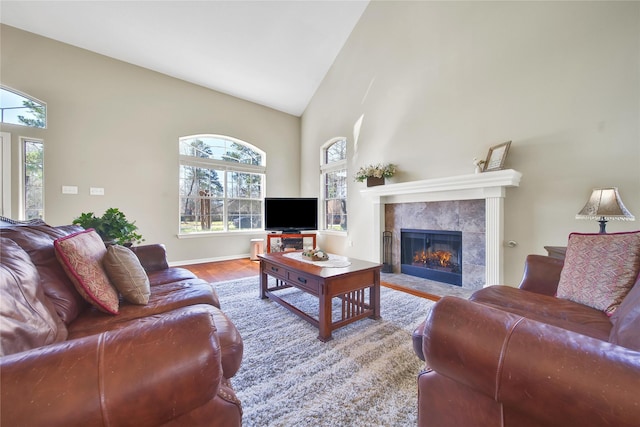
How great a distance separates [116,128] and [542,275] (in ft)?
18.0

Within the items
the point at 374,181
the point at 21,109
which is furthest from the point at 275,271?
the point at 21,109

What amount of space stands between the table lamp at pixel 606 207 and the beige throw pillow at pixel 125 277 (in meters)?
3.12

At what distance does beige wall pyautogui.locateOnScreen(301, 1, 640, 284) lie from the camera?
Answer: 2111mm

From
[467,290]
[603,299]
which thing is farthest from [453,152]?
[603,299]

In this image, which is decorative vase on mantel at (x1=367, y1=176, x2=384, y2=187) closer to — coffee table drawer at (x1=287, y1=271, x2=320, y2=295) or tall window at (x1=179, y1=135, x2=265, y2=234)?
coffee table drawer at (x1=287, y1=271, x2=320, y2=295)

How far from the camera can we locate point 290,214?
4.86 metres

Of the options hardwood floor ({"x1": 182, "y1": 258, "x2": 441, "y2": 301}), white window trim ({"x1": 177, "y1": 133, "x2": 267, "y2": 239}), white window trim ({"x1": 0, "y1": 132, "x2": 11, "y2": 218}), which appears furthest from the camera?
white window trim ({"x1": 177, "y1": 133, "x2": 267, "y2": 239})

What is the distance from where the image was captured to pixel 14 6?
9.80 feet

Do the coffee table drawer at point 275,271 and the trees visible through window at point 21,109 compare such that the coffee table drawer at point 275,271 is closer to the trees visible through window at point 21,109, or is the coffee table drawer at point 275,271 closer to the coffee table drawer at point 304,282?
the coffee table drawer at point 304,282

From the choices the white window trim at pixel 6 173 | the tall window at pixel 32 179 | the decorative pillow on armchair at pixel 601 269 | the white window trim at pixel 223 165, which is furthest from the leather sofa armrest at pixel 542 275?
the white window trim at pixel 6 173

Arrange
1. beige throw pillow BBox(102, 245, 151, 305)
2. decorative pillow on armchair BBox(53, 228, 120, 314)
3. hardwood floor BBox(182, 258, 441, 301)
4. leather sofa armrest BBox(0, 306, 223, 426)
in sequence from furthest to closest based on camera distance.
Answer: hardwood floor BBox(182, 258, 441, 301) → beige throw pillow BBox(102, 245, 151, 305) → decorative pillow on armchair BBox(53, 228, 120, 314) → leather sofa armrest BBox(0, 306, 223, 426)

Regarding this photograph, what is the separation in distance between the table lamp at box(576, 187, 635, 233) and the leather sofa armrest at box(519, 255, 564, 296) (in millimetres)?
521

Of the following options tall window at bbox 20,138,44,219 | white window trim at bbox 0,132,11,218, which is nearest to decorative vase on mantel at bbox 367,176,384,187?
tall window at bbox 20,138,44,219

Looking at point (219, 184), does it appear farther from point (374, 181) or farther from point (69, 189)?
point (374, 181)
